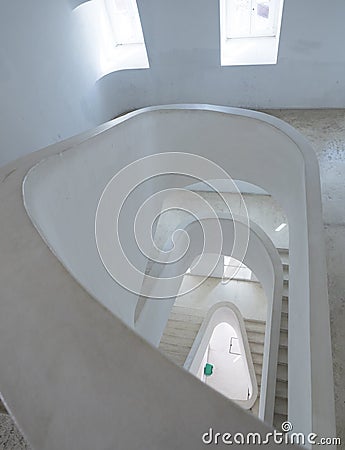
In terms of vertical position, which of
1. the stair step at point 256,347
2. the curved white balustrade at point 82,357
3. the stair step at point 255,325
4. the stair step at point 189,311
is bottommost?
the stair step at point 256,347

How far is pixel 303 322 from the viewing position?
6.31ft

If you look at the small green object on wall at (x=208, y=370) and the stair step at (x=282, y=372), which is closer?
the stair step at (x=282, y=372)

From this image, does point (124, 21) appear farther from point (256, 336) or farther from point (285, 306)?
point (256, 336)

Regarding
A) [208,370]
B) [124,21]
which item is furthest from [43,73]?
[208,370]

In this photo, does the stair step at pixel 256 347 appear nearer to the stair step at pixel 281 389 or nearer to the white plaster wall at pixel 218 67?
the stair step at pixel 281 389

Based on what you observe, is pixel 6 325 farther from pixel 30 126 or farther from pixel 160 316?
pixel 160 316

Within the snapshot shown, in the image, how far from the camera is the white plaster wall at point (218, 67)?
439 cm

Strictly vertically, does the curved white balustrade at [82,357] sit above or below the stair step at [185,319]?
above

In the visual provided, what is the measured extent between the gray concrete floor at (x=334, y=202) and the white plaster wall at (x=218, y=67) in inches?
11.4

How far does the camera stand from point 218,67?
16.8ft

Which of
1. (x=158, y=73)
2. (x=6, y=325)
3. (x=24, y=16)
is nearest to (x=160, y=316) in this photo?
(x=158, y=73)
